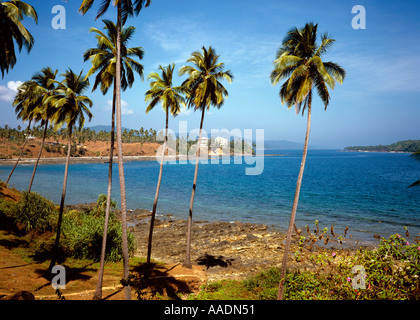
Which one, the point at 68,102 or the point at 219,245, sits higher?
the point at 68,102

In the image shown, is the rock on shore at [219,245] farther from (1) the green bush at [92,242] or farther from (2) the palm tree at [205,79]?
(2) the palm tree at [205,79]

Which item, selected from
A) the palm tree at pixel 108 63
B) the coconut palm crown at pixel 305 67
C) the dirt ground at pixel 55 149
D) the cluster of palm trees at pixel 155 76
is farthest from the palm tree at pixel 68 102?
the dirt ground at pixel 55 149

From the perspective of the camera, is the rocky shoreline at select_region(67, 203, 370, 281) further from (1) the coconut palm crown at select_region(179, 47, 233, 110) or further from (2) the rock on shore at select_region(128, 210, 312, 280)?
(1) the coconut palm crown at select_region(179, 47, 233, 110)

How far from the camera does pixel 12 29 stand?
15242mm

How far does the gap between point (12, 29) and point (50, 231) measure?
17923 mm

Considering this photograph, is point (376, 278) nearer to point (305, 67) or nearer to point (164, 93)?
point (305, 67)

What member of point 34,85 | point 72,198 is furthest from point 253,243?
point 72,198

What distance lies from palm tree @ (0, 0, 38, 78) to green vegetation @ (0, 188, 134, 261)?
13356mm

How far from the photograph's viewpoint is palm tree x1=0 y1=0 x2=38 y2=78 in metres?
14.5

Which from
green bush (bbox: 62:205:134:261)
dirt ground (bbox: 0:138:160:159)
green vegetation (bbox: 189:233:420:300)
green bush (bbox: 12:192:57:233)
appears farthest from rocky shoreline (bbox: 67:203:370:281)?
dirt ground (bbox: 0:138:160:159)

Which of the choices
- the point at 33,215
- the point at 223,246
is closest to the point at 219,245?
the point at 223,246

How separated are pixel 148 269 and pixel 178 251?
6900mm
